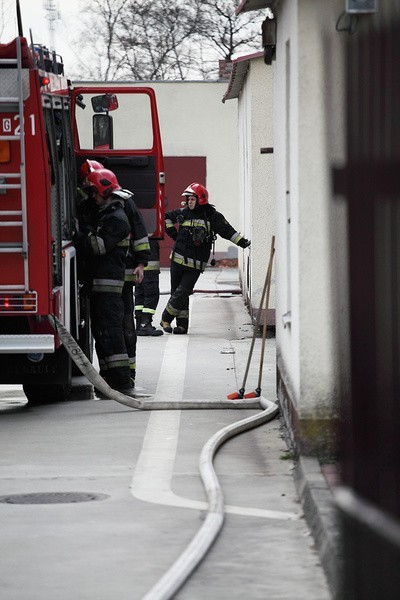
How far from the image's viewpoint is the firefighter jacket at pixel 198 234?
16.4 m

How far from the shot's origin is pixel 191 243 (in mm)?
16531

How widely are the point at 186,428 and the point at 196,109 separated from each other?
25.5 meters

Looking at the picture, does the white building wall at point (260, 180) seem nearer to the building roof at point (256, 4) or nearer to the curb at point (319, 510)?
the building roof at point (256, 4)

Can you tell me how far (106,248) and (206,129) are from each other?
23.8 meters

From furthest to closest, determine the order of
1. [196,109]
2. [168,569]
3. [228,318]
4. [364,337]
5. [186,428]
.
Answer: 1. [196,109]
2. [228,318]
3. [186,428]
4. [168,569]
5. [364,337]

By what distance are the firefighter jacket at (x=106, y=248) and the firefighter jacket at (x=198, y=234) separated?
5.26 meters

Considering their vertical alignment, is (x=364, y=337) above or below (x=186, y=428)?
above

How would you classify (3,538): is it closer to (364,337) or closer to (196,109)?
(364,337)

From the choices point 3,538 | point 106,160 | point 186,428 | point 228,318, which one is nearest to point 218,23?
point 228,318

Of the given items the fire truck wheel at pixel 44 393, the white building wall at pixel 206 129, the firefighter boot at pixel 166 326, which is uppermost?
the white building wall at pixel 206 129

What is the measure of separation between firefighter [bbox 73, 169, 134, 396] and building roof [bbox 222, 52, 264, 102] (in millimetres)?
5735

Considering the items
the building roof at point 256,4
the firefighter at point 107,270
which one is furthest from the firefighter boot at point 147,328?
the building roof at point 256,4

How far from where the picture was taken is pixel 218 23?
5509 centimetres

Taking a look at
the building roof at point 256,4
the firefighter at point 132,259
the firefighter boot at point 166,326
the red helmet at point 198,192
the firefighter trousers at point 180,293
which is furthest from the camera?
the firefighter boot at point 166,326
